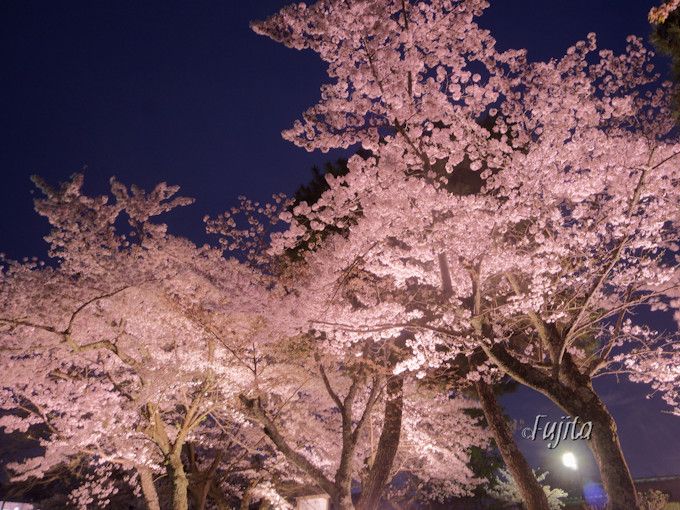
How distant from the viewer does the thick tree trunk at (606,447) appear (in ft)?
22.0

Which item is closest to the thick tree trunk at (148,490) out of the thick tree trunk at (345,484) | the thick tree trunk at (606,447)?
the thick tree trunk at (345,484)

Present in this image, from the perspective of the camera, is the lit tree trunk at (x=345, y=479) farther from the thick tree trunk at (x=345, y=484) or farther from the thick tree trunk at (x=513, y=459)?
the thick tree trunk at (x=513, y=459)

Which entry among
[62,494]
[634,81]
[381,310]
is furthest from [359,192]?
[62,494]

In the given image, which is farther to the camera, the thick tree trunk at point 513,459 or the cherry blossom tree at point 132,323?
the cherry blossom tree at point 132,323

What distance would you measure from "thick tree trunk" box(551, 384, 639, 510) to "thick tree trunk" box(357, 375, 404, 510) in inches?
155

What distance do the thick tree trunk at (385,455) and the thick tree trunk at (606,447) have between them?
3943mm

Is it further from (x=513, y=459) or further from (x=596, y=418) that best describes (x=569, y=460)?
(x=596, y=418)

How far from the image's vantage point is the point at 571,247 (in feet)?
30.5

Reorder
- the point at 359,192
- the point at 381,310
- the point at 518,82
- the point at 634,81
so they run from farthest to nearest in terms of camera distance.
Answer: the point at 381,310 < the point at 359,192 < the point at 518,82 < the point at 634,81

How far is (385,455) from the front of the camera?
32.4 feet

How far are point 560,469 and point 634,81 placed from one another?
109 ft

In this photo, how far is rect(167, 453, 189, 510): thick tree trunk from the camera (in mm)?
10534

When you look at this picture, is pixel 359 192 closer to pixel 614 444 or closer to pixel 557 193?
pixel 557 193

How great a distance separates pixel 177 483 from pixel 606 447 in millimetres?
9193
